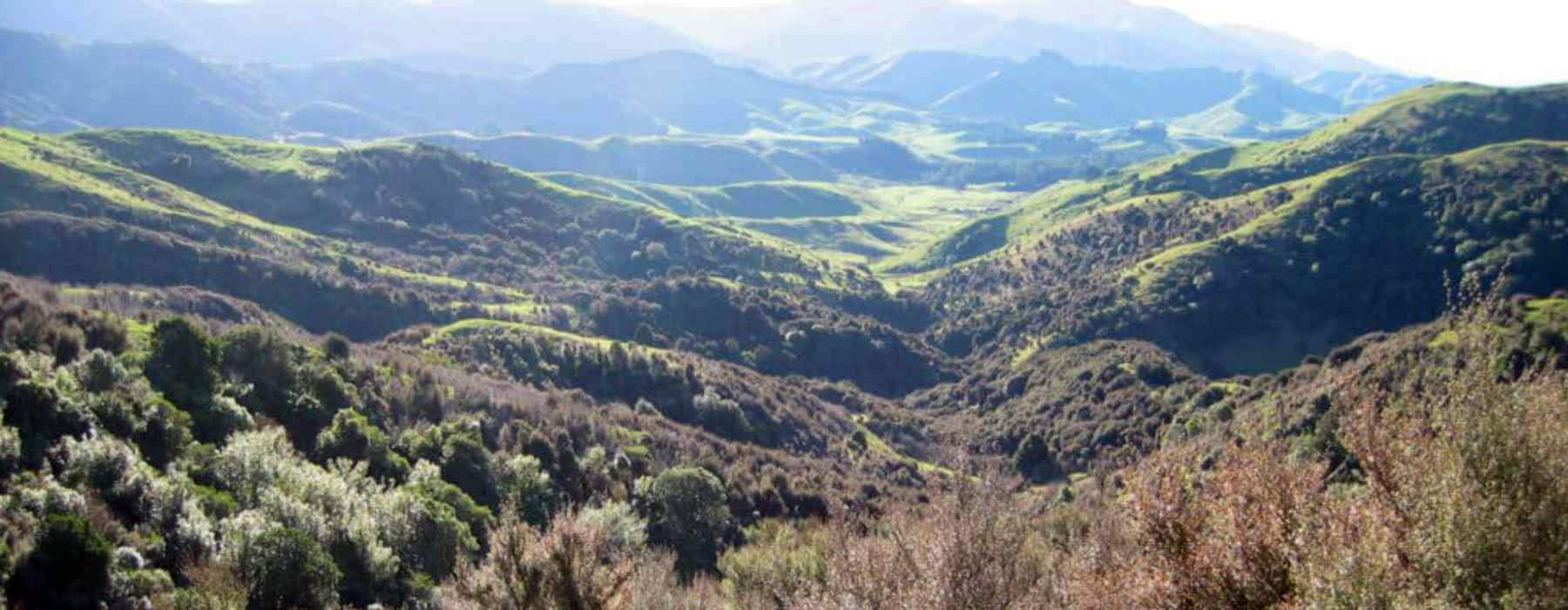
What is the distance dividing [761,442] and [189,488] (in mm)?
55642

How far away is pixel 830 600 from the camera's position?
589 inches

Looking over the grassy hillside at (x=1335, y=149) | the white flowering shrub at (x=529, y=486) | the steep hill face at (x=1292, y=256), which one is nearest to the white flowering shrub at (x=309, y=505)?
the white flowering shrub at (x=529, y=486)

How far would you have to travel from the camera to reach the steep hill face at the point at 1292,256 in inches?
4082

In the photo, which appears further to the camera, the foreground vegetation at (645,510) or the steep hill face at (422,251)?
the steep hill face at (422,251)

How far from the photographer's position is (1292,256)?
377 feet

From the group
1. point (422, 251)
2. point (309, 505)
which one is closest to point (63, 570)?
point (309, 505)

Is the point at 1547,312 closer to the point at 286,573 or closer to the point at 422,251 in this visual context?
the point at 286,573

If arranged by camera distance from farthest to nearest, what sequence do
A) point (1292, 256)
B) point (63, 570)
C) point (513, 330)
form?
1. point (1292, 256)
2. point (513, 330)
3. point (63, 570)

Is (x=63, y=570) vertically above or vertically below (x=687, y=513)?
above

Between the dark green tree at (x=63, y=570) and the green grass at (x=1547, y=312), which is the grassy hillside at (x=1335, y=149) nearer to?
the green grass at (x=1547, y=312)

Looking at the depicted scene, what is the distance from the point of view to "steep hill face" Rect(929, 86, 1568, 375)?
340 feet

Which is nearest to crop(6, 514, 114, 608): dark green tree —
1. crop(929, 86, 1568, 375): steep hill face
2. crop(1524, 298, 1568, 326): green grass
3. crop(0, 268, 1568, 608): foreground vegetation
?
crop(0, 268, 1568, 608): foreground vegetation

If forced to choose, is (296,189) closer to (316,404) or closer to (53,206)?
(53,206)

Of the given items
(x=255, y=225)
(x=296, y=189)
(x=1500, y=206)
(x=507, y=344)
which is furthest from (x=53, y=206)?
(x=1500, y=206)
